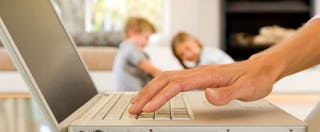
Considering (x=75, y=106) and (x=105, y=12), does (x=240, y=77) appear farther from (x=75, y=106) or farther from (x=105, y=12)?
(x=105, y=12)

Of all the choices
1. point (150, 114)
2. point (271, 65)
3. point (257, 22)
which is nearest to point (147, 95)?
point (150, 114)

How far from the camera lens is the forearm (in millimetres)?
617

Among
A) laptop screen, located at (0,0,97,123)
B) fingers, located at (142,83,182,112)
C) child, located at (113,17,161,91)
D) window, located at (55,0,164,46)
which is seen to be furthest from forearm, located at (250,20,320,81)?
window, located at (55,0,164,46)

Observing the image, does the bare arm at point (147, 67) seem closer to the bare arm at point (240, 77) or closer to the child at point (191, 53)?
the child at point (191, 53)

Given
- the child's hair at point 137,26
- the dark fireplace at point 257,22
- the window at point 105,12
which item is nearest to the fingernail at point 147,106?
the child's hair at point 137,26

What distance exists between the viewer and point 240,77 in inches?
23.3

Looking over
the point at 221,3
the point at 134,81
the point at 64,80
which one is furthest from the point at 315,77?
the point at 64,80

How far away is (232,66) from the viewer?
613mm

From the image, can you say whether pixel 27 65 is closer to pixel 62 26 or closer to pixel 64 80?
pixel 64 80

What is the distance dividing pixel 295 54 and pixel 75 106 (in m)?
0.29

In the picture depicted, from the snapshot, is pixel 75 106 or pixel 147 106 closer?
pixel 147 106

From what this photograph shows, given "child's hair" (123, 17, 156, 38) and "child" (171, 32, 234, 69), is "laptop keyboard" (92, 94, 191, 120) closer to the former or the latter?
"child" (171, 32, 234, 69)

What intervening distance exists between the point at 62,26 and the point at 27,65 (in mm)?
413

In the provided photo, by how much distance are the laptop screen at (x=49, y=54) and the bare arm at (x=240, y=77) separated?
0.35 feet
